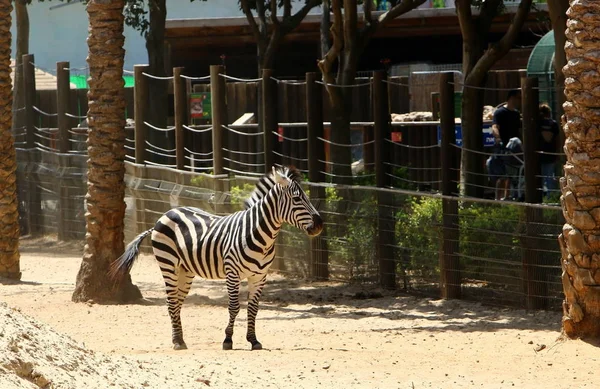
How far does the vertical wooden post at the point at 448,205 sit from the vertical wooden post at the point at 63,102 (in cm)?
916

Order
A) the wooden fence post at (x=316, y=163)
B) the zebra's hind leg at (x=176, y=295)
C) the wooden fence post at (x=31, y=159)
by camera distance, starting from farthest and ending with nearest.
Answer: the wooden fence post at (x=31, y=159), the wooden fence post at (x=316, y=163), the zebra's hind leg at (x=176, y=295)

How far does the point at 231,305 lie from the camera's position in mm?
10609

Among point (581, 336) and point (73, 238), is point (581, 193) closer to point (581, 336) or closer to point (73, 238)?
point (581, 336)

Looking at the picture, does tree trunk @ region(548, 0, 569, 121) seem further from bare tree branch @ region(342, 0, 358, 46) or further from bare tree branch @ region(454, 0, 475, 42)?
bare tree branch @ region(342, 0, 358, 46)

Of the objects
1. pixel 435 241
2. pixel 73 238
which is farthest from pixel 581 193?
pixel 73 238

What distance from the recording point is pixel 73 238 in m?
21.0

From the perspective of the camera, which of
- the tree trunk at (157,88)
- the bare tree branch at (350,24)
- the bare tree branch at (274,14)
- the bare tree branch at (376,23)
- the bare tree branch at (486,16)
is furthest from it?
the bare tree branch at (274,14)

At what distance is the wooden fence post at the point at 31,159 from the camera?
71.9 feet

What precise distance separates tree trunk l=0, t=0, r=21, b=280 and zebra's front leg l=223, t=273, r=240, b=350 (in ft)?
21.2

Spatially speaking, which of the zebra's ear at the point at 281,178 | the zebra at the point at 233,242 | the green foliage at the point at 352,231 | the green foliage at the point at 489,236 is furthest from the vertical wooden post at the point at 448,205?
the zebra's ear at the point at 281,178

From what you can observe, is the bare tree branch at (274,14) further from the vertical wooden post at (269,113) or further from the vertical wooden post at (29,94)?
the vertical wooden post at (269,113)

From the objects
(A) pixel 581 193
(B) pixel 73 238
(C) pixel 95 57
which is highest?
(C) pixel 95 57

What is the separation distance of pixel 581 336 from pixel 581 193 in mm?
1201

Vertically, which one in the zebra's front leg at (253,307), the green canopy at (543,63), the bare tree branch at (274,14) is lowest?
the zebra's front leg at (253,307)
